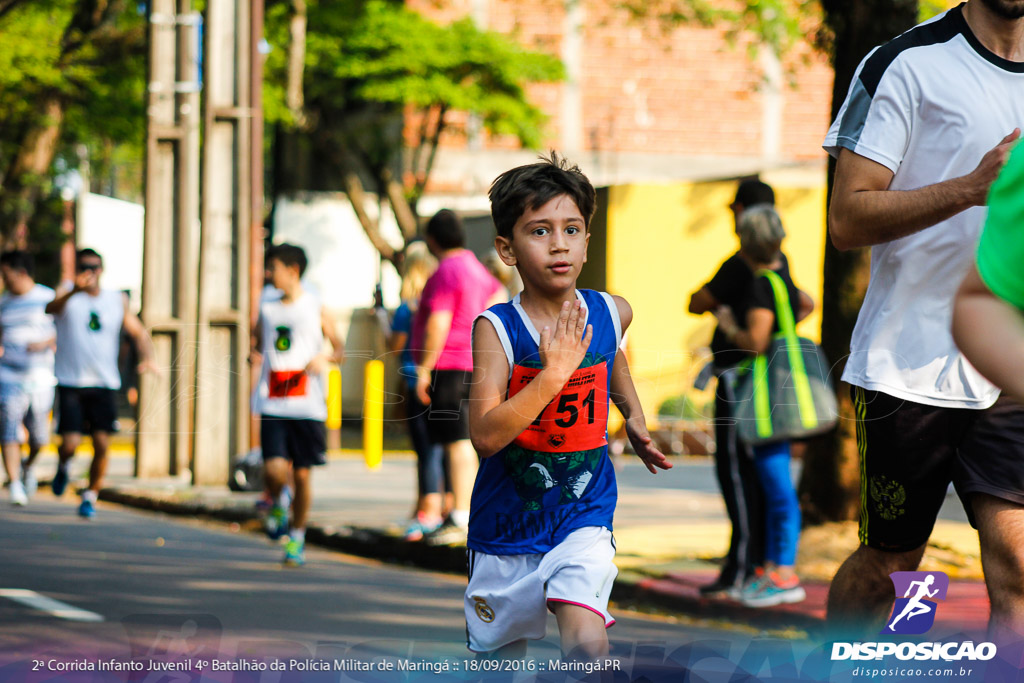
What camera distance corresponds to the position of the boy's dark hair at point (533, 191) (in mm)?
3688

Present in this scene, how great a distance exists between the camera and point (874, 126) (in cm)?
379

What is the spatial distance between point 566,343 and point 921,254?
1.03 metres

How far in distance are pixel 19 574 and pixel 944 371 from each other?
5730 millimetres

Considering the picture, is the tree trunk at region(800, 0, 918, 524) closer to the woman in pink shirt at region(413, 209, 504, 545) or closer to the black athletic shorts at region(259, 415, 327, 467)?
the woman in pink shirt at region(413, 209, 504, 545)

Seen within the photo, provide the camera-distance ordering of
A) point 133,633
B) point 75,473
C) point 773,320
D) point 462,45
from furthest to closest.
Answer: point 462,45
point 75,473
point 773,320
point 133,633

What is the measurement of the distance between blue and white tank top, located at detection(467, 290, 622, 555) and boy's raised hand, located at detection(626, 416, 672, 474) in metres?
0.11

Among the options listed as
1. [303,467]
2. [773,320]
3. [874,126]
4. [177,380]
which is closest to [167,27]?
[177,380]

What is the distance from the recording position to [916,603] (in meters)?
4.03

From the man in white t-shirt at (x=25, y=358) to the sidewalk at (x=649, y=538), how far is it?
0.92 metres

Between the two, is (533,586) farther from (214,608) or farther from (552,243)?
(214,608)

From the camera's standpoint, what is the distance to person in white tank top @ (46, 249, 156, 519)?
36.2 ft

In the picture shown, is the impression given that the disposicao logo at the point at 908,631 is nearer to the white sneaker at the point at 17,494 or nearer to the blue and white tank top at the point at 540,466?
the blue and white tank top at the point at 540,466

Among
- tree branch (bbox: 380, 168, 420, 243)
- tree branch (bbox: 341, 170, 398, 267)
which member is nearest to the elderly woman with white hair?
tree branch (bbox: 341, 170, 398, 267)

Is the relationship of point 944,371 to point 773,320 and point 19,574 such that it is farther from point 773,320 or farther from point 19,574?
point 19,574
